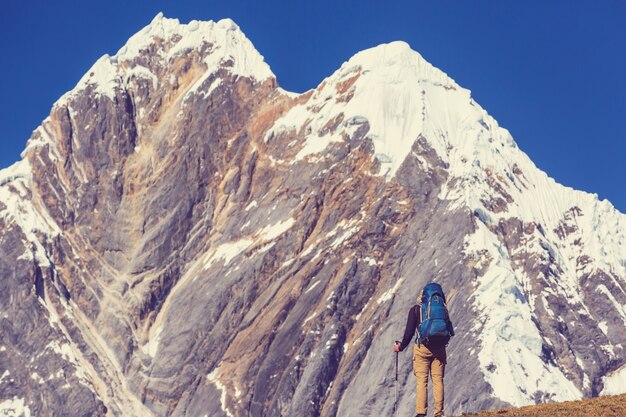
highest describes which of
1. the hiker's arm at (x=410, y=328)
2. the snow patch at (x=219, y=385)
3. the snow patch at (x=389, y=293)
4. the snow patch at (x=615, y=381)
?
the snow patch at (x=389, y=293)

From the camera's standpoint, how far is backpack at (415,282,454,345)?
5447 centimetres

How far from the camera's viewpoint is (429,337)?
54562mm

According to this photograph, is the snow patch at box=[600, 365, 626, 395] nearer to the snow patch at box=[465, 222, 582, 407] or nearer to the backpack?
the snow patch at box=[465, 222, 582, 407]

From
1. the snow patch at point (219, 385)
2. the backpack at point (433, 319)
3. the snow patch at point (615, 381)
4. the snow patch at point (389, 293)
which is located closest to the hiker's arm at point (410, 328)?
the backpack at point (433, 319)

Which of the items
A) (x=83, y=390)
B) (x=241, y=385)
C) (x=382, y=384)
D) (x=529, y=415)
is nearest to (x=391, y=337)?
(x=382, y=384)

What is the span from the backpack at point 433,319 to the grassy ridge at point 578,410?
21.7 ft

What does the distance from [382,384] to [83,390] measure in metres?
38.8

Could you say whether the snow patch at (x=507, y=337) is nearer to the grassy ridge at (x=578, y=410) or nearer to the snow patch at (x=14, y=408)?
the snow patch at (x=14, y=408)

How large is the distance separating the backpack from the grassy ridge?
260 inches

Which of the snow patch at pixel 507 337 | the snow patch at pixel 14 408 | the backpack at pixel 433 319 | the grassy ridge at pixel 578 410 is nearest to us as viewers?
the backpack at pixel 433 319

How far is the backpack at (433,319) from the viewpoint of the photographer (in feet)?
179

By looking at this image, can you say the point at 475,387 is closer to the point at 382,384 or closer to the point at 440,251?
the point at 382,384

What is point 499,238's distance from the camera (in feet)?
652

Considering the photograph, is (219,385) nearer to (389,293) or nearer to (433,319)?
(389,293)
